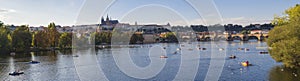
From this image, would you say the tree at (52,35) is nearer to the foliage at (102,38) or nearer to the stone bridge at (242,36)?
the foliage at (102,38)

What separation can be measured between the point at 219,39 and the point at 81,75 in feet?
377

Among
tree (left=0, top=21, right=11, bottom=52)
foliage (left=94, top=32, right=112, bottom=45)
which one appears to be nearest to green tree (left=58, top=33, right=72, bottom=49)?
tree (left=0, top=21, right=11, bottom=52)

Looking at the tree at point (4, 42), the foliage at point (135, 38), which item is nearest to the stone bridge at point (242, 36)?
the foliage at point (135, 38)

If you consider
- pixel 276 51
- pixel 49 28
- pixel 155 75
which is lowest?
pixel 155 75

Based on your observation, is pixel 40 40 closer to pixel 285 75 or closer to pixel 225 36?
pixel 285 75

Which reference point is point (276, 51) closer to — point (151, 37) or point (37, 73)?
point (37, 73)

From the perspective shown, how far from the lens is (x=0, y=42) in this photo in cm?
5888

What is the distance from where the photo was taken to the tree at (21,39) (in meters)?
64.6

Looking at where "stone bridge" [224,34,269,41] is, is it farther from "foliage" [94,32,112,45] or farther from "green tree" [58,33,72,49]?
"green tree" [58,33,72,49]

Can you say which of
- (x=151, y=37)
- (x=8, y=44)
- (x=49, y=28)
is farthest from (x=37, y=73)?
(x=151, y=37)

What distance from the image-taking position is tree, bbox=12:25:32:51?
2542 inches

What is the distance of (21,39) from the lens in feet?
214

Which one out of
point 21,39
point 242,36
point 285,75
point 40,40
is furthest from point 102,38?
point 285,75

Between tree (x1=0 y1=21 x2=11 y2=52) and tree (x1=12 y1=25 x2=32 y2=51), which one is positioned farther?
tree (x1=12 y1=25 x2=32 y2=51)
